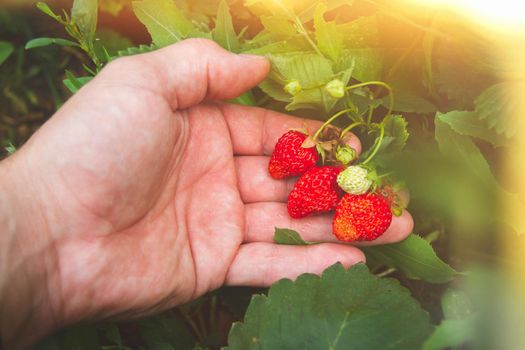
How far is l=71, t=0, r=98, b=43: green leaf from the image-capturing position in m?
1.52

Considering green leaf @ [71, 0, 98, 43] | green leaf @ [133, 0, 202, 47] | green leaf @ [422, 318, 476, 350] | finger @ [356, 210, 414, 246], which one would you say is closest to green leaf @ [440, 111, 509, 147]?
finger @ [356, 210, 414, 246]

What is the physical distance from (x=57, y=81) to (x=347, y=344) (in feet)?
4.86

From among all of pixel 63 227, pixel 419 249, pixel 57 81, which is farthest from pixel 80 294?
pixel 57 81

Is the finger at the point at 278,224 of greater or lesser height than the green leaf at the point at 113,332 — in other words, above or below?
above

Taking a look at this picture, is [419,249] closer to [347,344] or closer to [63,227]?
A: [347,344]

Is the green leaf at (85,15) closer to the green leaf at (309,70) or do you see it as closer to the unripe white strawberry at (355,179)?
the green leaf at (309,70)

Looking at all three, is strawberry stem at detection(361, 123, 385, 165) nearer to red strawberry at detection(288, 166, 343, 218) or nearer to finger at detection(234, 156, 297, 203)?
red strawberry at detection(288, 166, 343, 218)

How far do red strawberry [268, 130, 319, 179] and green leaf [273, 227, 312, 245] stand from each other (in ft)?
0.48

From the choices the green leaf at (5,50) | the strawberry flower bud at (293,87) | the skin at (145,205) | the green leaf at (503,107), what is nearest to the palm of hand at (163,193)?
the skin at (145,205)

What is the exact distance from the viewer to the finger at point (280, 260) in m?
1.51

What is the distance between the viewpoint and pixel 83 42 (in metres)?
1.59

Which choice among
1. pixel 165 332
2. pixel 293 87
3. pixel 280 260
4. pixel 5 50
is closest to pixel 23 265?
pixel 165 332

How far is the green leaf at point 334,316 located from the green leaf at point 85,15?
0.76m

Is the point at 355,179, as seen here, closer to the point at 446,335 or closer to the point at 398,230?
the point at 398,230
